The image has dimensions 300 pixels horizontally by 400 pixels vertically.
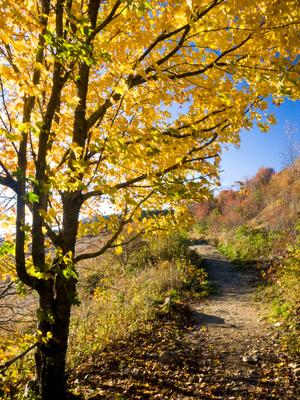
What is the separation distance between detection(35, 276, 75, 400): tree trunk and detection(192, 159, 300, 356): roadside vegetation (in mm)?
2270

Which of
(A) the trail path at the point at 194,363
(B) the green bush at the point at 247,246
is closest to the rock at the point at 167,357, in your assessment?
(A) the trail path at the point at 194,363

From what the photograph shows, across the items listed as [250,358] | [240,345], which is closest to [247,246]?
[240,345]

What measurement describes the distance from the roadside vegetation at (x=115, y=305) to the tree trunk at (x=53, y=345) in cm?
26

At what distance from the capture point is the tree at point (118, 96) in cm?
271

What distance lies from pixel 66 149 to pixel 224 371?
13.8 feet

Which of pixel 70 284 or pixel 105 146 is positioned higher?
pixel 105 146

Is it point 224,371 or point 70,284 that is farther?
point 224,371

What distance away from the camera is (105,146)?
271 centimetres

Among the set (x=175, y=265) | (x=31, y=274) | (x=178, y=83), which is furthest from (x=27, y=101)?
(x=175, y=265)

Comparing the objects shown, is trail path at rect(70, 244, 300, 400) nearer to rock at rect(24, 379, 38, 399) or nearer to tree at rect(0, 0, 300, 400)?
rock at rect(24, 379, 38, 399)

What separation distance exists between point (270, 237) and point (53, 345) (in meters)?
13.0

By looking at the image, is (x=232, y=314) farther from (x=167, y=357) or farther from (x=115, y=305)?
(x=167, y=357)

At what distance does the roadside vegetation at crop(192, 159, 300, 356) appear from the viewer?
6785 millimetres

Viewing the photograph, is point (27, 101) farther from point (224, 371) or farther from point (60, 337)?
point (224, 371)
